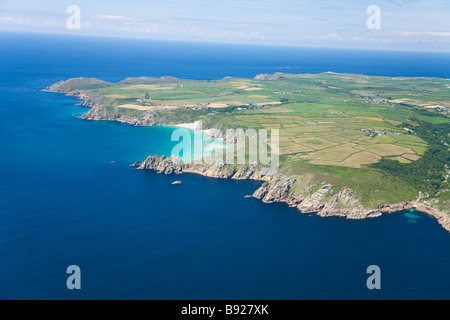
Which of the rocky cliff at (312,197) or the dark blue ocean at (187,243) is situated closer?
the dark blue ocean at (187,243)

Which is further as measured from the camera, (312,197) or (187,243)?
(312,197)

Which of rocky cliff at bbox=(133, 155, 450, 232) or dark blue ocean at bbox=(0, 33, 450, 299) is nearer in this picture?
dark blue ocean at bbox=(0, 33, 450, 299)

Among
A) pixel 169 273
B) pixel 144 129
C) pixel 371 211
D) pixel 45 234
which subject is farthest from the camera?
pixel 144 129

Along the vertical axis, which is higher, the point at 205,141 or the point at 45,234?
the point at 205,141

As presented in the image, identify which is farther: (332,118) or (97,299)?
(332,118)

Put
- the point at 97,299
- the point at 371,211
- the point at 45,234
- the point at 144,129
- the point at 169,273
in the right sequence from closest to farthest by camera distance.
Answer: the point at 97,299
the point at 169,273
the point at 45,234
the point at 371,211
the point at 144,129

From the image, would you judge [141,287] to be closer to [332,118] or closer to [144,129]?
[144,129]

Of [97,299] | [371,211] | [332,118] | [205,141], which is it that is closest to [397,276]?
[371,211]
